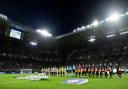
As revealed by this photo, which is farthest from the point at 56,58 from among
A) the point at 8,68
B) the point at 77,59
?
the point at 8,68

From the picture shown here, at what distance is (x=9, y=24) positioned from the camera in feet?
124

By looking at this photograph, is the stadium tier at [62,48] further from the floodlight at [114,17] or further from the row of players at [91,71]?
the row of players at [91,71]

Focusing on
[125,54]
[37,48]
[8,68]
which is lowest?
[8,68]

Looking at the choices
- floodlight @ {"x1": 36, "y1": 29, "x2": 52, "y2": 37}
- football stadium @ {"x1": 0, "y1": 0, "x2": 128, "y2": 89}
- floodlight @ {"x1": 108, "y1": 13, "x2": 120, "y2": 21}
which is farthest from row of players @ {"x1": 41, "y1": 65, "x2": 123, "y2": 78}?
floodlight @ {"x1": 36, "y1": 29, "x2": 52, "y2": 37}

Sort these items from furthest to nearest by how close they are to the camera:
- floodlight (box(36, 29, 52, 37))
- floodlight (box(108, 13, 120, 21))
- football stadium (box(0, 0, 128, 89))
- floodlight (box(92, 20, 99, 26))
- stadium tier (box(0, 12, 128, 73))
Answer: floodlight (box(36, 29, 52, 37)) < stadium tier (box(0, 12, 128, 73)) < football stadium (box(0, 0, 128, 89)) < floodlight (box(92, 20, 99, 26)) < floodlight (box(108, 13, 120, 21))

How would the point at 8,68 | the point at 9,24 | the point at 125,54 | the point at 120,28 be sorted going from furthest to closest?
the point at 8,68 < the point at 125,54 < the point at 120,28 < the point at 9,24

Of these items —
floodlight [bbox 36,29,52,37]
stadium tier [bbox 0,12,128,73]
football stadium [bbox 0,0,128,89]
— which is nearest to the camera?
football stadium [bbox 0,0,128,89]

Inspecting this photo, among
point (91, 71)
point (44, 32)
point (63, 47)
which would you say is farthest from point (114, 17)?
point (63, 47)

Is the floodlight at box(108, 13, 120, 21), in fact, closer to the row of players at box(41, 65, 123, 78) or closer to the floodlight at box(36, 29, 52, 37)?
the row of players at box(41, 65, 123, 78)

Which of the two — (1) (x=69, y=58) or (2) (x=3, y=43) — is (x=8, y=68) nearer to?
(2) (x=3, y=43)

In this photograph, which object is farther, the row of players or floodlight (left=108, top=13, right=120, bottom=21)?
floodlight (left=108, top=13, right=120, bottom=21)

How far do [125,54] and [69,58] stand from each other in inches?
858

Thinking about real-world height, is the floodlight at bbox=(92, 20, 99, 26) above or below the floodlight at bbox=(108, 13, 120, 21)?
below

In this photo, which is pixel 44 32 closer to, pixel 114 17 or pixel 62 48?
pixel 114 17
